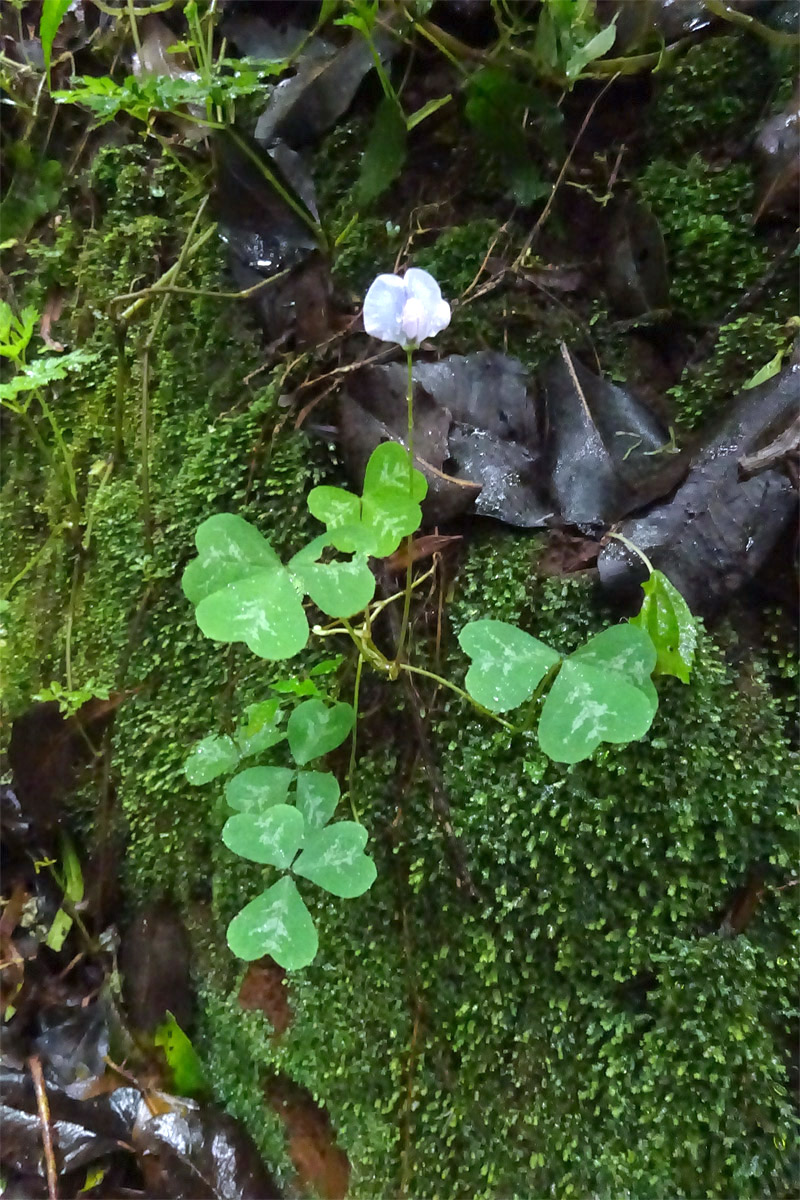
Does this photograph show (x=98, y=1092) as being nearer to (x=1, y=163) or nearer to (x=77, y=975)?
(x=77, y=975)

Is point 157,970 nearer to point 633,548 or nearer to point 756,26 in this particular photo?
point 633,548

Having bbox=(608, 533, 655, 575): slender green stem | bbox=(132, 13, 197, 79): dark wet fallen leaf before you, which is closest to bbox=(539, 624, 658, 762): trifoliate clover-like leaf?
bbox=(608, 533, 655, 575): slender green stem

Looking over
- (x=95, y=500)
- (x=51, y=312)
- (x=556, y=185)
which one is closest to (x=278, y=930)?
(x=95, y=500)

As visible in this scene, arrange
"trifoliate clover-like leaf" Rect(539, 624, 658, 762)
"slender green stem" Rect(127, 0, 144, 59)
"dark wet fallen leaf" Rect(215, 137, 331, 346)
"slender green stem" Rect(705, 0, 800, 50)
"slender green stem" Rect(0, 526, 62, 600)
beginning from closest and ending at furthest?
"trifoliate clover-like leaf" Rect(539, 624, 658, 762)
"slender green stem" Rect(705, 0, 800, 50)
"dark wet fallen leaf" Rect(215, 137, 331, 346)
"slender green stem" Rect(127, 0, 144, 59)
"slender green stem" Rect(0, 526, 62, 600)

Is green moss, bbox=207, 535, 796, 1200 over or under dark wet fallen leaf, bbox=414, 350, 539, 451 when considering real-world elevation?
under

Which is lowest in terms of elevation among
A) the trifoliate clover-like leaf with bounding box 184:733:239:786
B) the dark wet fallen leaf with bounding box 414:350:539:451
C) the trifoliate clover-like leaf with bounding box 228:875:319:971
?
the trifoliate clover-like leaf with bounding box 228:875:319:971

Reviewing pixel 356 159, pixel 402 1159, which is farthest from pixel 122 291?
pixel 402 1159

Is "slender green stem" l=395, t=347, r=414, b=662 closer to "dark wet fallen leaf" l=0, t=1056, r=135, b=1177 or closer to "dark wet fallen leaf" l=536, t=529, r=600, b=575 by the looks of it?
"dark wet fallen leaf" l=536, t=529, r=600, b=575
